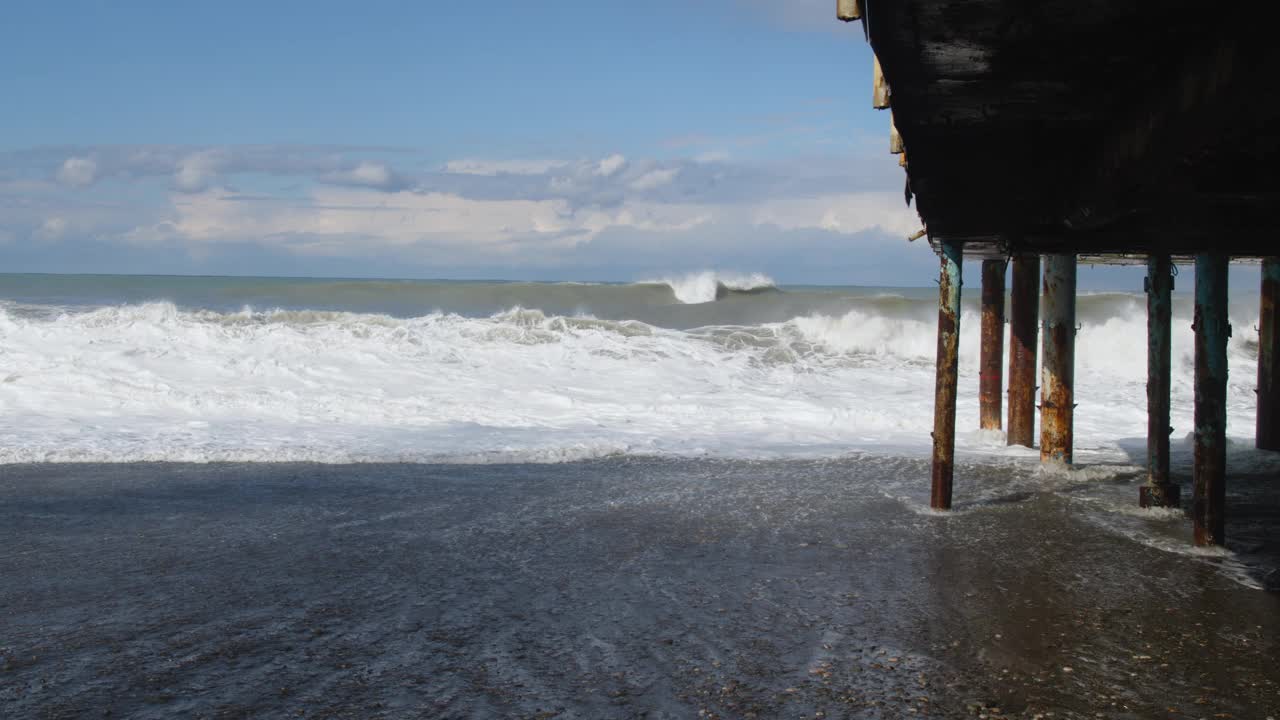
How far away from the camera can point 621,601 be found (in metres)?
5.49

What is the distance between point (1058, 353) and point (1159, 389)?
5.03 feet

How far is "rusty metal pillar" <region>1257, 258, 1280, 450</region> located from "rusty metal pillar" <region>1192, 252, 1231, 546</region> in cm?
380

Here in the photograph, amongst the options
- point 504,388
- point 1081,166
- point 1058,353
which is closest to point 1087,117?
point 1081,166

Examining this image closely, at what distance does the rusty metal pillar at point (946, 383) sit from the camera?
751 cm

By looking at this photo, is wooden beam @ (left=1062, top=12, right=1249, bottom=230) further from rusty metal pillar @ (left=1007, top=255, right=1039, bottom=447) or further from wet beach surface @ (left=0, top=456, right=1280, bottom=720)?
rusty metal pillar @ (left=1007, top=255, right=1039, bottom=447)

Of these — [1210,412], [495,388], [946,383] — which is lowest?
[495,388]

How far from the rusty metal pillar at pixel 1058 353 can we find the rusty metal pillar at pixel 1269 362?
206 centimetres

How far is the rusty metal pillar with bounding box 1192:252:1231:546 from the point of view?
21.7 ft

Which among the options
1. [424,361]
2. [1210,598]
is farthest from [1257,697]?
[424,361]

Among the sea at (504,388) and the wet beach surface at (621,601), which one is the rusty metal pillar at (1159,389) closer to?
the wet beach surface at (621,601)

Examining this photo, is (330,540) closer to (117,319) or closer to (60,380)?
A: (60,380)

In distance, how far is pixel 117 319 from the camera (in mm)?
19609

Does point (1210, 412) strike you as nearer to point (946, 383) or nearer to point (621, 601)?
point (946, 383)

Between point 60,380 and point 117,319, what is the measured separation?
19.2 ft
